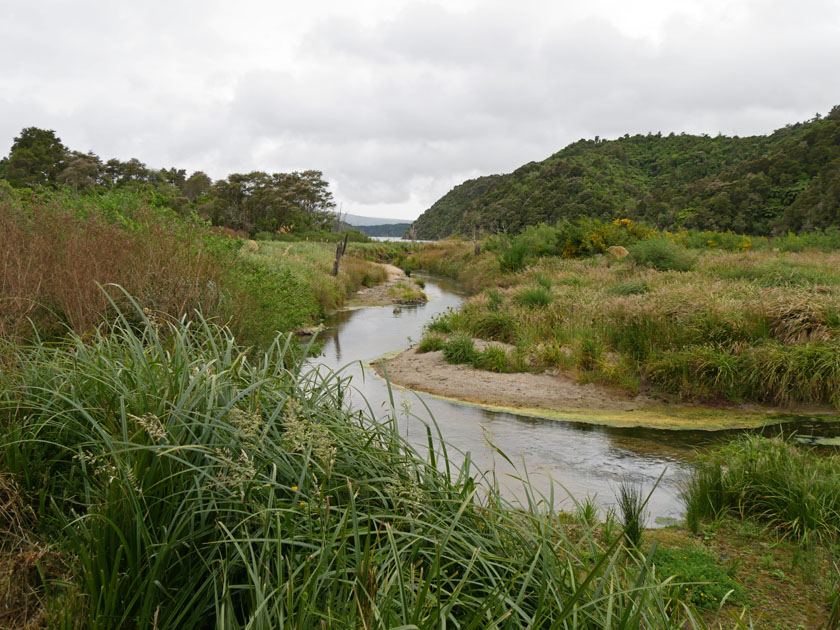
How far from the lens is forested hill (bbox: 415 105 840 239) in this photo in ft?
91.5

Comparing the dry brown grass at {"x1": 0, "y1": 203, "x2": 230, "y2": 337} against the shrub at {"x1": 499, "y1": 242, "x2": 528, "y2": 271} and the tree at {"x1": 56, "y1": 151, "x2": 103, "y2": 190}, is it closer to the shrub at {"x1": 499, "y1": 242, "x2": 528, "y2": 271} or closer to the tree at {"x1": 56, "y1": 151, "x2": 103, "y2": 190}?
the shrub at {"x1": 499, "y1": 242, "x2": 528, "y2": 271}

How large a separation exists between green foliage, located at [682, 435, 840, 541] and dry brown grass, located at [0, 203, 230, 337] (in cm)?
502

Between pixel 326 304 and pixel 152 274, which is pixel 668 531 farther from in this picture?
pixel 326 304

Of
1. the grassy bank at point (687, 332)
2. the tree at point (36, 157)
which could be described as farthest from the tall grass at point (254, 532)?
the tree at point (36, 157)

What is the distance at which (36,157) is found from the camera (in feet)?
121

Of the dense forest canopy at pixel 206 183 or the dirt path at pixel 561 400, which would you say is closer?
the dirt path at pixel 561 400

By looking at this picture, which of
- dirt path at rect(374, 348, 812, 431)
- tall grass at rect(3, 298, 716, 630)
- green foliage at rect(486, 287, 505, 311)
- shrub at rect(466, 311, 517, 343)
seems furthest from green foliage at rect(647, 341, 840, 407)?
tall grass at rect(3, 298, 716, 630)

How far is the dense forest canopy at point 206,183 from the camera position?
3644 centimetres

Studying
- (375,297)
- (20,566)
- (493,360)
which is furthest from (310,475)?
(375,297)

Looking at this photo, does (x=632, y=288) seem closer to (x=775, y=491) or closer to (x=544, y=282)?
(x=544, y=282)

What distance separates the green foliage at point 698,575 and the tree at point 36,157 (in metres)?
40.6

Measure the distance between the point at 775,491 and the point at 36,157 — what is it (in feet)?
146

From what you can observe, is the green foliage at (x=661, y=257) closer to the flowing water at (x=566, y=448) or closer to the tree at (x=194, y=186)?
the flowing water at (x=566, y=448)

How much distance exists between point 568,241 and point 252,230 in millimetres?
28127
